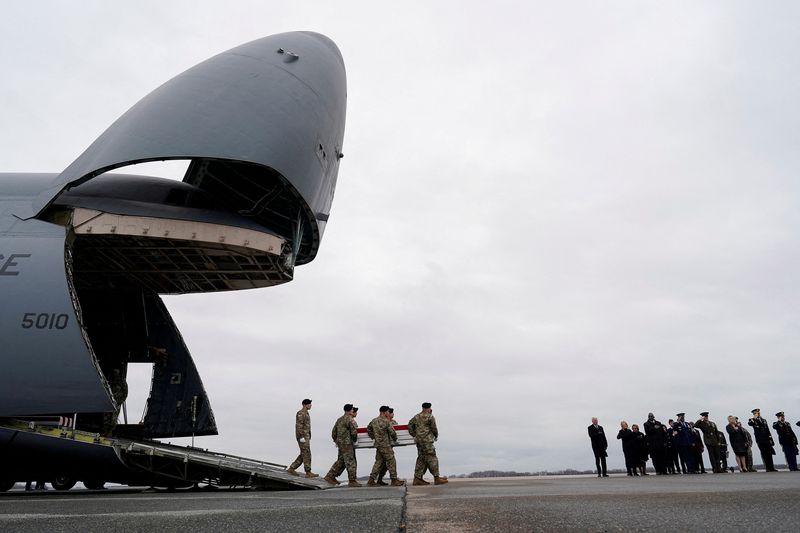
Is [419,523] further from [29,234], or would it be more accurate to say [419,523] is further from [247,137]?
[29,234]

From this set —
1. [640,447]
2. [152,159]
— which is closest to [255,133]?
[152,159]

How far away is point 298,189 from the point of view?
1206 centimetres

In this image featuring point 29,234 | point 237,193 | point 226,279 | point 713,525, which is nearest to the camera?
point 713,525

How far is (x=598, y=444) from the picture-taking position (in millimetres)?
15789

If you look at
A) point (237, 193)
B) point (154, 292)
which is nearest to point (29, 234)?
point (237, 193)

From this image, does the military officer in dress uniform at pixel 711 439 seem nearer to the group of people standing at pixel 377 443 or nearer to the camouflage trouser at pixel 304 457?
the group of people standing at pixel 377 443

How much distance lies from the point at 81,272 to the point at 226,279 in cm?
419

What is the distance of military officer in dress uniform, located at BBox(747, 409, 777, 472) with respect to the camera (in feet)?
47.9

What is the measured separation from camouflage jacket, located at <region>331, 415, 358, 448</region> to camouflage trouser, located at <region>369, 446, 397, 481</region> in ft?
2.15

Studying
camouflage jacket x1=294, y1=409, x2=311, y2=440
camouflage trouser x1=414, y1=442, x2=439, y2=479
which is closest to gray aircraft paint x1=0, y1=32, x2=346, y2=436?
camouflage jacket x1=294, y1=409, x2=311, y2=440

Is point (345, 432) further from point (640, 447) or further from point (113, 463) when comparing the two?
point (640, 447)

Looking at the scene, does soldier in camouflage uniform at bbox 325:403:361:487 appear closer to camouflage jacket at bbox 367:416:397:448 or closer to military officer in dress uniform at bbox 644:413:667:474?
camouflage jacket at bbox 367:416:397:448

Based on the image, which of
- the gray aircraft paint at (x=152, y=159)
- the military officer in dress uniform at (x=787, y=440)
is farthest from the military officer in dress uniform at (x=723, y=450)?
the gray aircraft paint at (x=152, y=159)

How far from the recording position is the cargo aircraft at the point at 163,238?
395 inches
